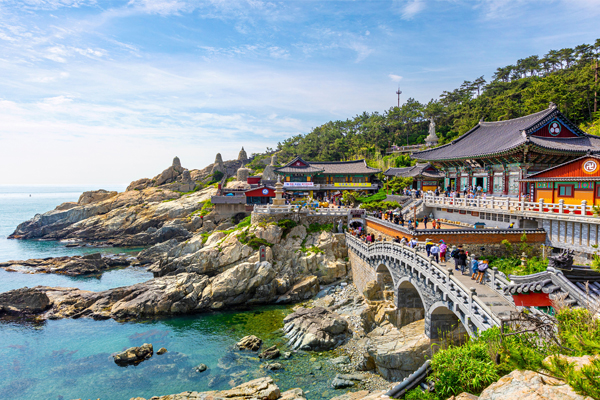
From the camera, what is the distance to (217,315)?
33.2 meters

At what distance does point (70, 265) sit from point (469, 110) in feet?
274

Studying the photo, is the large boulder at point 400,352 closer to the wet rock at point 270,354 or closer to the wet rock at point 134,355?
the wet rock at point 270,354

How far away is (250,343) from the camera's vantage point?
86.3 ft

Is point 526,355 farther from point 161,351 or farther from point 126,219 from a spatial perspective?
point 126,219

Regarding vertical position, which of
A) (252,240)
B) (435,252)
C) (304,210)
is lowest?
(252,240)

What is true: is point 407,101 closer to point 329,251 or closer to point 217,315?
point 329,251

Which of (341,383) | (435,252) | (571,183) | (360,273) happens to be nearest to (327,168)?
(360,273)

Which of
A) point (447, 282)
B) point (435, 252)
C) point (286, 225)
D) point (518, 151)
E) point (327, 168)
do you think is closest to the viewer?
point (447, 282)

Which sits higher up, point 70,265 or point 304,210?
point 304,210

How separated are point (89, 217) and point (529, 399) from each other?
91751 millimetres

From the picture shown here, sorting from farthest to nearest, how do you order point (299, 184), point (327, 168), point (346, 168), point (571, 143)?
1. point (327, 168)
2. point (346, 168)
3. point (299, 184)
4. point (571, 143)

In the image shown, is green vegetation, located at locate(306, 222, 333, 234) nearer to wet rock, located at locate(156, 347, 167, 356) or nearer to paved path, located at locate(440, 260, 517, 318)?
wet rock, located at locate(156, 347, 167, 356)

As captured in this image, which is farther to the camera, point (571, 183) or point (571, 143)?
point (571, 143)

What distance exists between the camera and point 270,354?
80.0 ft
